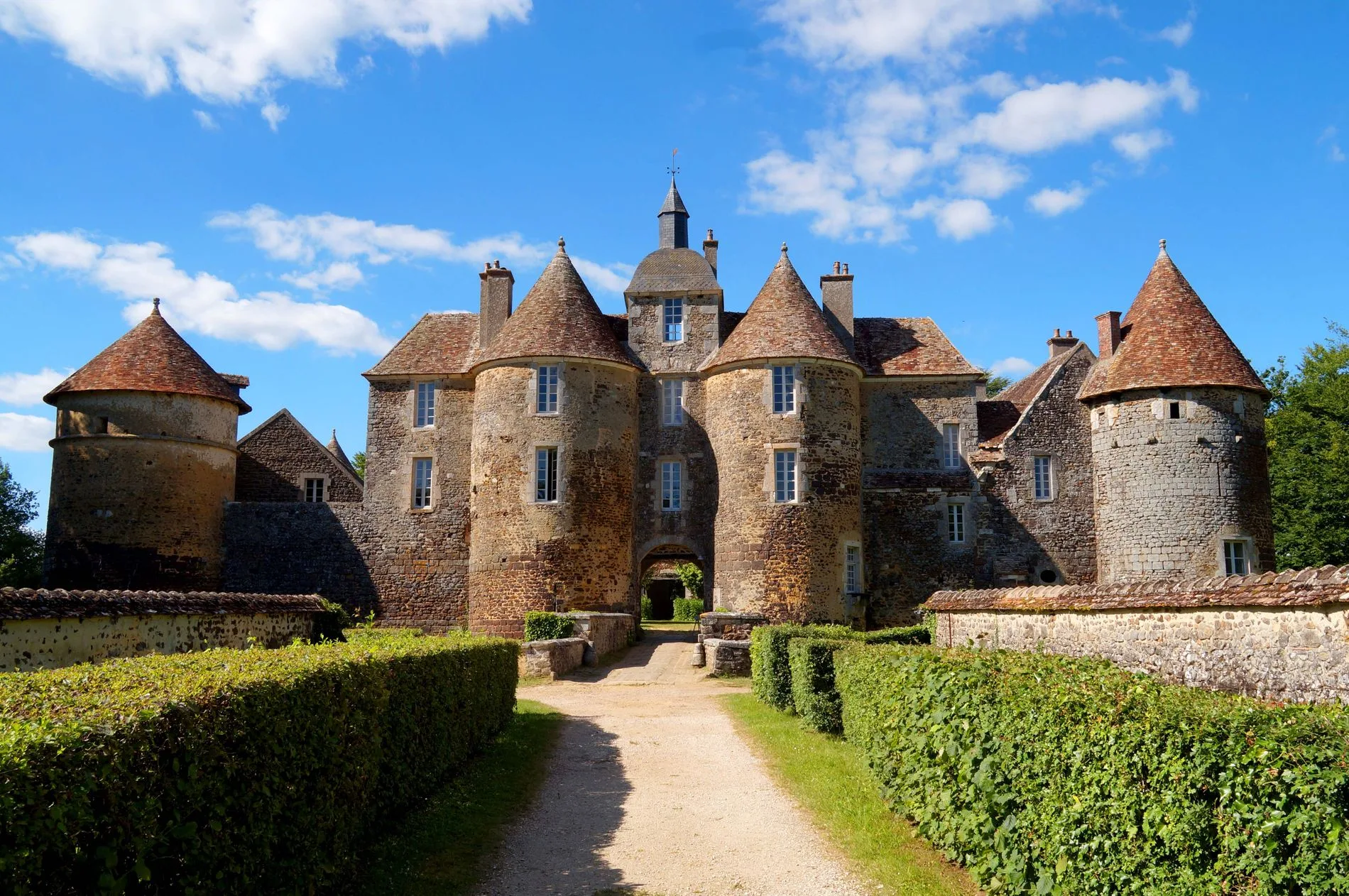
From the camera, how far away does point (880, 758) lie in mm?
10758

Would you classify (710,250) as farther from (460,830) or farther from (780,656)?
(460,830)

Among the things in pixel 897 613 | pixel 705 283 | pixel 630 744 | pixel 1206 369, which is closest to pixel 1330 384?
pixel 1206 369

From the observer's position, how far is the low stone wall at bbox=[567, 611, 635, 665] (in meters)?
25.4

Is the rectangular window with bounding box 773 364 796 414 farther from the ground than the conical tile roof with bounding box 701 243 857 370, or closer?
closer

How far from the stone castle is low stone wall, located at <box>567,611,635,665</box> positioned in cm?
126

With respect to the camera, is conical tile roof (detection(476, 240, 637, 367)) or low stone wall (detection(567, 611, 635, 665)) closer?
low stone wall (detection(567, 611, 635, 665))

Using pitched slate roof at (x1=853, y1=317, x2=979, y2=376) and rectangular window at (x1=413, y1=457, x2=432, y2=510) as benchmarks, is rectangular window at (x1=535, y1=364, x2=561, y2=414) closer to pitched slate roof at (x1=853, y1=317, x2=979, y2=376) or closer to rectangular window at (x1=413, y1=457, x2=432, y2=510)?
rectangular window at (x1=413, y1=457, x2=432, y2=510)

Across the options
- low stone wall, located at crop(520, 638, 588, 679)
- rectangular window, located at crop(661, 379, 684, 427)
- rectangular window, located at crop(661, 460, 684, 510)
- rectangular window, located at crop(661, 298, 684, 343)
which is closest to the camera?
low stone wall, located at crop(520, 638, 588, 679)

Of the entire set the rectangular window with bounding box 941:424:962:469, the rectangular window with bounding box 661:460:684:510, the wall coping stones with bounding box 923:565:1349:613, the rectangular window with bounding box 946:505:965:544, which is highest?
the rectangular window with bounding box 941:424:962:469

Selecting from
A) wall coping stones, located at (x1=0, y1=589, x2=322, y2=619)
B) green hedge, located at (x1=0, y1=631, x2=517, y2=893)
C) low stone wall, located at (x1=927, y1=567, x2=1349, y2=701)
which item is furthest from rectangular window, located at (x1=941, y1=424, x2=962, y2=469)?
green hedge, located at (x1=0, y1=631, x2=517, y2=893)

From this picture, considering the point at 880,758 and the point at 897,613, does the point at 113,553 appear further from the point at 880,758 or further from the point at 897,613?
the point at 880,758

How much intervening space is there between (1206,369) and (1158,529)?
4487 millimetres

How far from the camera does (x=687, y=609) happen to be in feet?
151

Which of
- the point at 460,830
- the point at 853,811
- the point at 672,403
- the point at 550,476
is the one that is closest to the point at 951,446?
the point at 672,403
